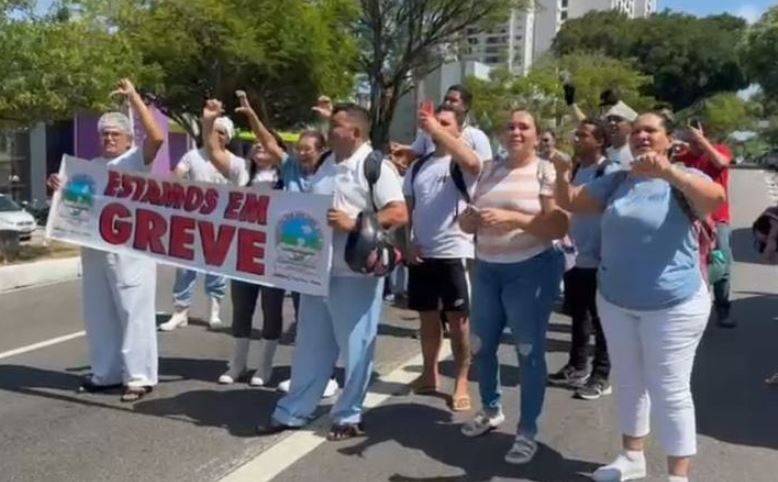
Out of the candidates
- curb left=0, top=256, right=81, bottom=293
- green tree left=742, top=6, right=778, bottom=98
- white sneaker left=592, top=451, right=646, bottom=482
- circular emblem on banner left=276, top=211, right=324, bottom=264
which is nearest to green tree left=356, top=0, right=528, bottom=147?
green tree left=742, top=6, right=778, bottom=98

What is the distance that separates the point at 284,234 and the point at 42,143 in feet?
79.0

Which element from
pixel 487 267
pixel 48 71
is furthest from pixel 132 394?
pixel 48 71

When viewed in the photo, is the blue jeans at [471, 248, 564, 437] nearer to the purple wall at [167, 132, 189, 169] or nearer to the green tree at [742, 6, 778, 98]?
the purple wall at [167, 132, 189, 169]

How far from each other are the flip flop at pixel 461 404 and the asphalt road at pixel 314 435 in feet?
0.30

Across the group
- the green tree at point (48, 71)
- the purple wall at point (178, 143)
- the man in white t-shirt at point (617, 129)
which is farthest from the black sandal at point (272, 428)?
the purple wall at point (178, 143)

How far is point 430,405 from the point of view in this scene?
6.65 metres

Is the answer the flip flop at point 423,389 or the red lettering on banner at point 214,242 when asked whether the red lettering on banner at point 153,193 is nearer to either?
the red lettering on banner at point 214,242

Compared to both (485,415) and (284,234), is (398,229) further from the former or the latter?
(485,415)

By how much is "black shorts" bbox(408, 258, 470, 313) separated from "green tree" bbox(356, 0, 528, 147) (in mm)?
32011

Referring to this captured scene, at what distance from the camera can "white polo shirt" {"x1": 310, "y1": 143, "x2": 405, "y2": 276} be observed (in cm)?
568

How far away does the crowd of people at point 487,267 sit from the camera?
184 inches

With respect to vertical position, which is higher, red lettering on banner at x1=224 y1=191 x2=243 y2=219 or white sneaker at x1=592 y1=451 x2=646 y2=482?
red lettering on banner at x1=224 y1=191 x2=243 y2=219

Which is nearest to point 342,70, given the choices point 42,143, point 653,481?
point 42,143

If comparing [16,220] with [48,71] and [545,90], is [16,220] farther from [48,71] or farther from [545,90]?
[545,90]
